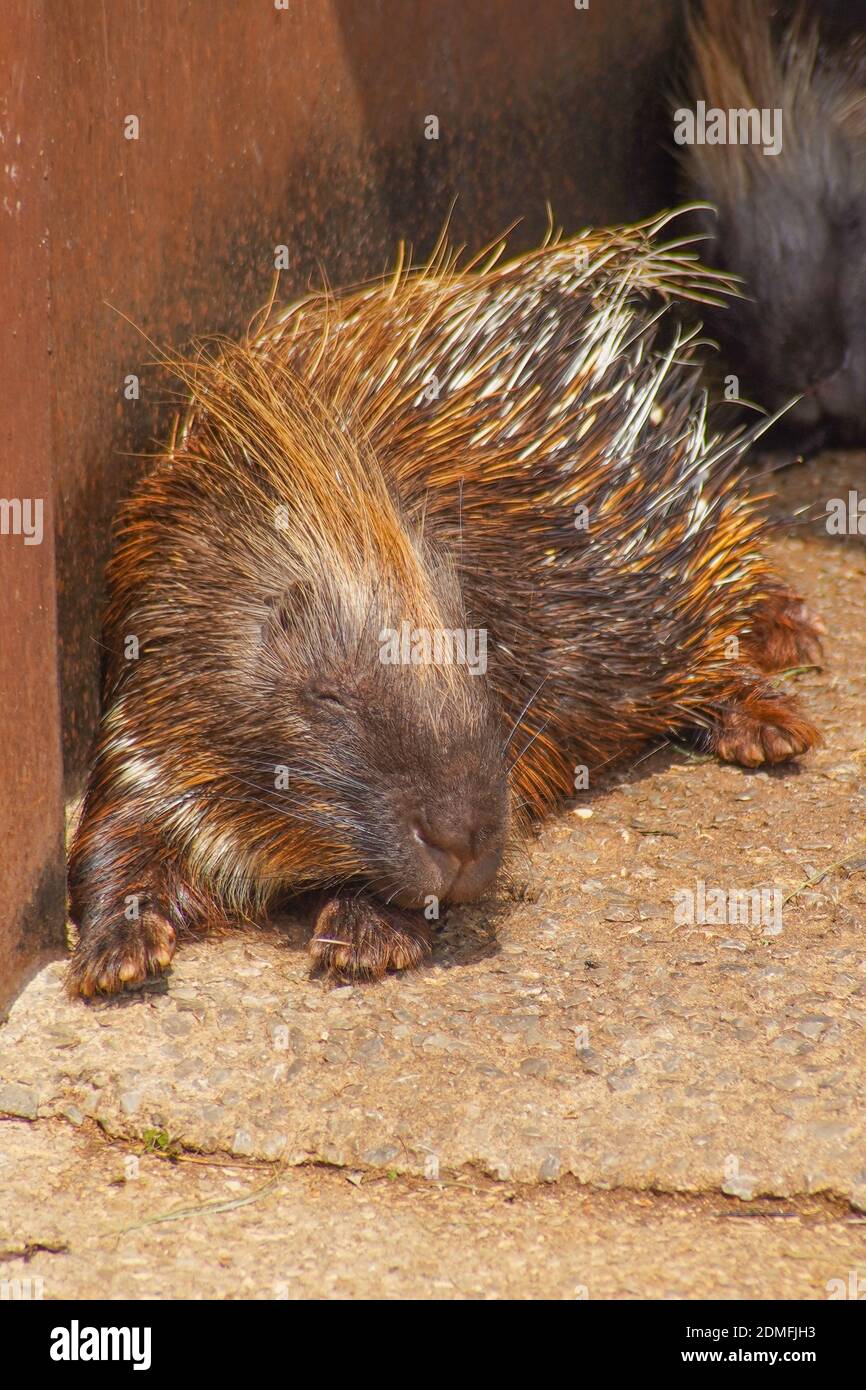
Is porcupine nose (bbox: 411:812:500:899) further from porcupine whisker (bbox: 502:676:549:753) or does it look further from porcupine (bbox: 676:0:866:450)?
porcupine (bbox: 676:0:866:450)

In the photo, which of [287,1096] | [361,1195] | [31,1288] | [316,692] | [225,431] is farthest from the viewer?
[225,431]

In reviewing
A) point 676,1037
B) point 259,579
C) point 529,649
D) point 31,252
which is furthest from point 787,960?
point 31,252

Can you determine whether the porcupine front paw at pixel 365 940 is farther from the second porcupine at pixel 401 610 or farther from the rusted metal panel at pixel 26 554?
the rusted metal panel at pixel 26 554

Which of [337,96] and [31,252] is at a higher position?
[337,96]

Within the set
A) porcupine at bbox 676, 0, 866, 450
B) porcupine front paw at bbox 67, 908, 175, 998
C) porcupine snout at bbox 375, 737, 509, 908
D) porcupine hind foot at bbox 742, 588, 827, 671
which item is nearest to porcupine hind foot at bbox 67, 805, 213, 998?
porcupine front paw at bbox 67, 908, 175, 998

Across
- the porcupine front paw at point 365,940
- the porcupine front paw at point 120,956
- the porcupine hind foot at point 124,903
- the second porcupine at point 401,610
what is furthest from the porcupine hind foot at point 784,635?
the porcupine front paw at point 120,956

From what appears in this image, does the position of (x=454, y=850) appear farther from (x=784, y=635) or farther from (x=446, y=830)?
(x=784, y=635)

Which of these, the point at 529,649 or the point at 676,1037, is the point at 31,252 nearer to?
the point at 529,649
